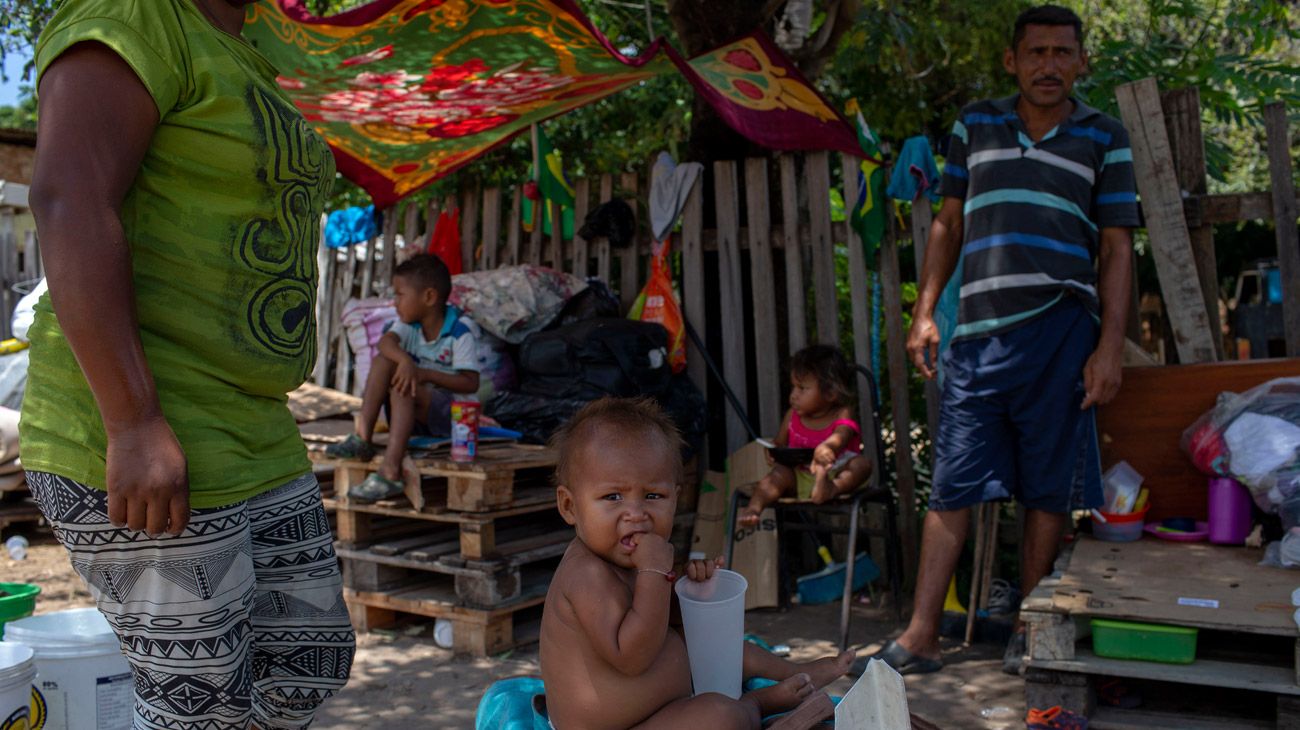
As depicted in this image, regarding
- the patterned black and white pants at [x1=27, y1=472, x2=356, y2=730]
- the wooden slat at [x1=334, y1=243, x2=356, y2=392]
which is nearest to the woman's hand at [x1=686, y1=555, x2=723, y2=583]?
the patterned black and white pants at [x1=27, y1=472, x2=356, y2=730]

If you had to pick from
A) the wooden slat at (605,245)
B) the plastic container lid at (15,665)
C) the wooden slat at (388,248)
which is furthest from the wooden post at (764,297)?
the plastic container lid at (15,665)

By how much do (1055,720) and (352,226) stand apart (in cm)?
623

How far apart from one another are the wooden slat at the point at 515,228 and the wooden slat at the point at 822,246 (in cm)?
215

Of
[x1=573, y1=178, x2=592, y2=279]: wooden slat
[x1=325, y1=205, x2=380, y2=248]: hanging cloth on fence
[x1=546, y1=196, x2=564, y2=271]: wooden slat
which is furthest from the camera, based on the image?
[x1=325, y1=205, x2=380, y2=248]: hanging cloth on fence

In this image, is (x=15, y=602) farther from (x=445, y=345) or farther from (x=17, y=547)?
(x=17, y=547)

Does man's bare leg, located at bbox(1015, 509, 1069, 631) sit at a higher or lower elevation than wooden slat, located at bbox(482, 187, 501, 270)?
lower

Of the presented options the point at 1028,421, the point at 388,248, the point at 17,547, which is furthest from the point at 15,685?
the point at 388,248

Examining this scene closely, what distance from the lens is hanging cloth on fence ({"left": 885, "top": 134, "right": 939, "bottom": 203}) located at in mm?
5121

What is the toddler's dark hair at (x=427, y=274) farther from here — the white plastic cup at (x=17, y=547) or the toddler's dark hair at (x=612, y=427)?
the toddler's dark hair at (x=612, y=427)

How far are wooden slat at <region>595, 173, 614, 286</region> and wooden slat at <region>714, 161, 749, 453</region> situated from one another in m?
0.80

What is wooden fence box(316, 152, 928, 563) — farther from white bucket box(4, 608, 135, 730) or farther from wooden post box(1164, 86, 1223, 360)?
white bucket box(4, 608, 135, 730)

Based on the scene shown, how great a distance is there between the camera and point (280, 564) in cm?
201

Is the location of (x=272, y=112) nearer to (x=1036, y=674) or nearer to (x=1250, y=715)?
(x=1036, y=674)

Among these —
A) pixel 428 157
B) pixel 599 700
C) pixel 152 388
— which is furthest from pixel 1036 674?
pixel 428 157
